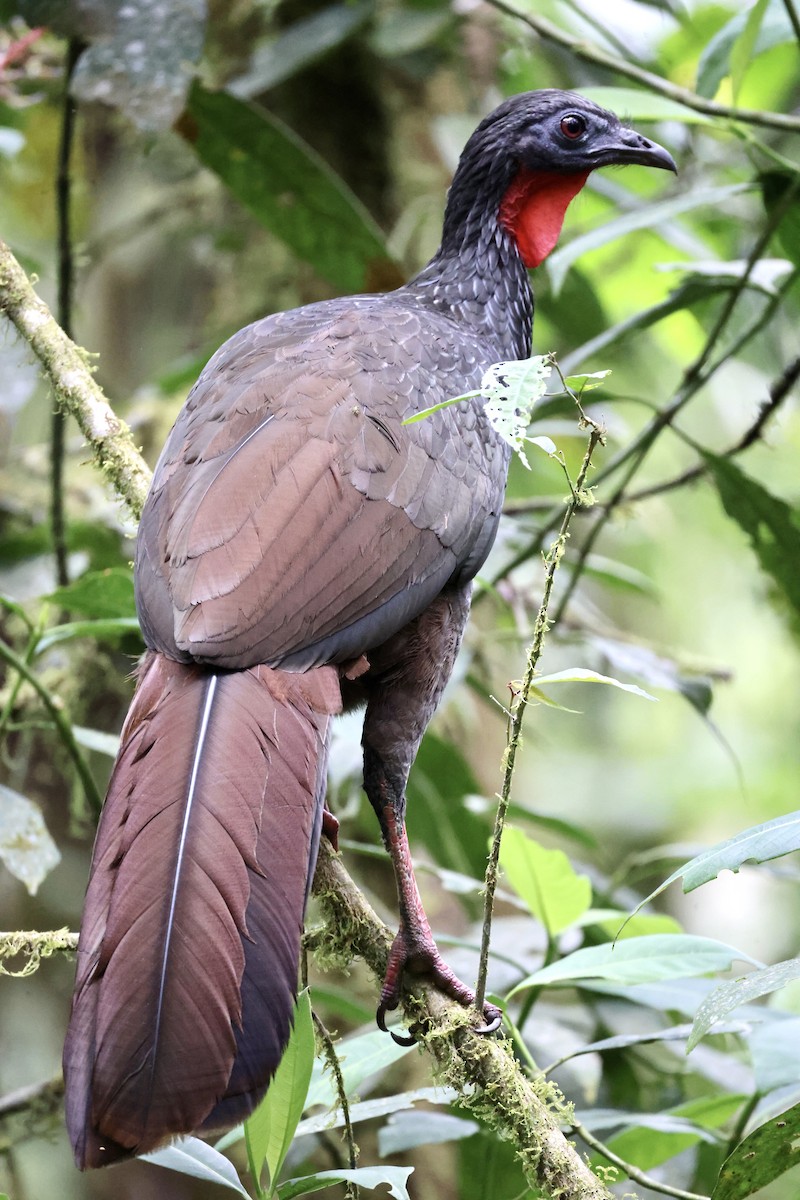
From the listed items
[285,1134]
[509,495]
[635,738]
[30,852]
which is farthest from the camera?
[635,738]

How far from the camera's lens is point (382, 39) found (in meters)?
4.28

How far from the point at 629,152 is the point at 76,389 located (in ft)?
5.13

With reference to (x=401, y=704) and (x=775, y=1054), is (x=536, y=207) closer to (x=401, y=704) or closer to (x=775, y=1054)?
(x=401, y=704)

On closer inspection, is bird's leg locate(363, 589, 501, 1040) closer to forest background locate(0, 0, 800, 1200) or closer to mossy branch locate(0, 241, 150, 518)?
forest background locate(0, 0, 800, 1200)

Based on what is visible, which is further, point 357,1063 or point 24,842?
point 24,842

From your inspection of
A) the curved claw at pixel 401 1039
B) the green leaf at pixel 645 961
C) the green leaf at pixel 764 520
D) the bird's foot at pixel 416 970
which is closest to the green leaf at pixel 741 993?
the green leaf at pixel 645 961

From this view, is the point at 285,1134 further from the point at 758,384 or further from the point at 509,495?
the point at 758,384

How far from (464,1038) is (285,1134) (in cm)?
33

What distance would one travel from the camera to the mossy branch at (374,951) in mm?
1923

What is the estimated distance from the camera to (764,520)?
3.33 m

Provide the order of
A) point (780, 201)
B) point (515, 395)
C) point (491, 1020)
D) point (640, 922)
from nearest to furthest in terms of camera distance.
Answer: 1. point (515, 395)
2. point (491, 1020)
3. point (640, 922)
4. point (780, 201)

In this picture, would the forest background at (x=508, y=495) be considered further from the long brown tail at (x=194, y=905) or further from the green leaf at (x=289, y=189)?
the long brown tail at (x=194, y=905)

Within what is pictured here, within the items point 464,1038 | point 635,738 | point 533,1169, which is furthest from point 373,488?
point 635,738

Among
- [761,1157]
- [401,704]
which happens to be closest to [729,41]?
[401,704]
